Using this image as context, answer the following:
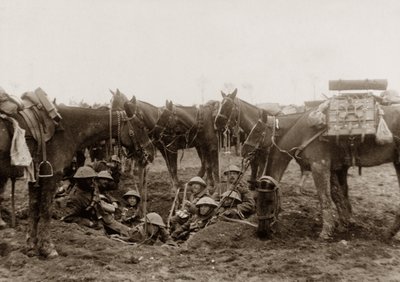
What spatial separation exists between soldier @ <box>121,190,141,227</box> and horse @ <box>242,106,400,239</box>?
2.96m

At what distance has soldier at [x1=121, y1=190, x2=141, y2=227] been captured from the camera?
1011 cm

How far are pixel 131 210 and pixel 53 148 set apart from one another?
4.36 metres

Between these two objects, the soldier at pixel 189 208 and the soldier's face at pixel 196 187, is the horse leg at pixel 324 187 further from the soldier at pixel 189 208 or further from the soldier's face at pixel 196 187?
the soldier's face at pixel 196 187

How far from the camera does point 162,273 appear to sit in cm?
598

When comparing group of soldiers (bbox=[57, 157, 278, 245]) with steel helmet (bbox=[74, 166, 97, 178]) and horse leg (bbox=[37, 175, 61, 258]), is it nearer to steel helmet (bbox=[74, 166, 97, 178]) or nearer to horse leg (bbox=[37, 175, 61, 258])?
steel helmet (bbox=[74, 166, 97, 178])

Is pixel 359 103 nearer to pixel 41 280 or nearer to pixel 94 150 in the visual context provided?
pixel 41 280

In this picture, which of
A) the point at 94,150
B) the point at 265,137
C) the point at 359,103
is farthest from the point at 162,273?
the point at 94,150

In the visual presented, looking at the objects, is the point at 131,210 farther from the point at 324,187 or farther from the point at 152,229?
the point at 324,187

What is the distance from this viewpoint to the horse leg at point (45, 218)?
6.48m

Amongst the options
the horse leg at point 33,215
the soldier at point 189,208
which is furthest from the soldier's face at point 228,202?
the horse leg at point 33,215

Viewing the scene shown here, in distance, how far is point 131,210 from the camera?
10.6m

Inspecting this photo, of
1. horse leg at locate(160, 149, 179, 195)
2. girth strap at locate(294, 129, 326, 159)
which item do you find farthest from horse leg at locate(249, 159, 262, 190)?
girth strap at locate(294, 129, 326, 159)

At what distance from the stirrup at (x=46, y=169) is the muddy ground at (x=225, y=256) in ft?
3.56

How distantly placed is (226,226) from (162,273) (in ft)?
7.53
